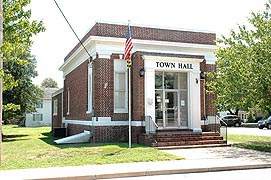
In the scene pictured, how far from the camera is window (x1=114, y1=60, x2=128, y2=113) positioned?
19.0 metres

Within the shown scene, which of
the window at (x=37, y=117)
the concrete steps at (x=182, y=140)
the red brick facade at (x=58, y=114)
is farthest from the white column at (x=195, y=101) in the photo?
the window at (x=37, y=117)

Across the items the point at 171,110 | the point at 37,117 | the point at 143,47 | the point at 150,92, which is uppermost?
the point at 143,47


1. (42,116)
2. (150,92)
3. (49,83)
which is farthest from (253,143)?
(49,83)

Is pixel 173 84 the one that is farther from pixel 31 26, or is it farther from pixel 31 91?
pixel 31 91

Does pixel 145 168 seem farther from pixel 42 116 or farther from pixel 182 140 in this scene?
pixel 42 116

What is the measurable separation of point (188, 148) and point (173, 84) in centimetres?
439

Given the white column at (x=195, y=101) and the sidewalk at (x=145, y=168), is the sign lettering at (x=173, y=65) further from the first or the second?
the sidewalk at (x=145, y=168)

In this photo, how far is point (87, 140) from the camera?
18578 mm

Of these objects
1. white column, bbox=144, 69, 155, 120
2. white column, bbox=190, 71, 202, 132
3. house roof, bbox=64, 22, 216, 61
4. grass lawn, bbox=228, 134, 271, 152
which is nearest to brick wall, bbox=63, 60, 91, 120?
house roof, bbox=64, 22, 216, 61

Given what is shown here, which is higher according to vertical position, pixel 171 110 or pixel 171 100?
pixel 171 100

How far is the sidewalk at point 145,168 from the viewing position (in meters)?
9.43

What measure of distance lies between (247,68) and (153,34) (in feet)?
22.1

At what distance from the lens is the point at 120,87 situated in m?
19.2

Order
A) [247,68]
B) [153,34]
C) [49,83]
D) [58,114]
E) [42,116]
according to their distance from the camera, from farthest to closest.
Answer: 1. [49,83]
2. [42,116]
3. [58,114]
4. [153,34]
5. [247,68]
